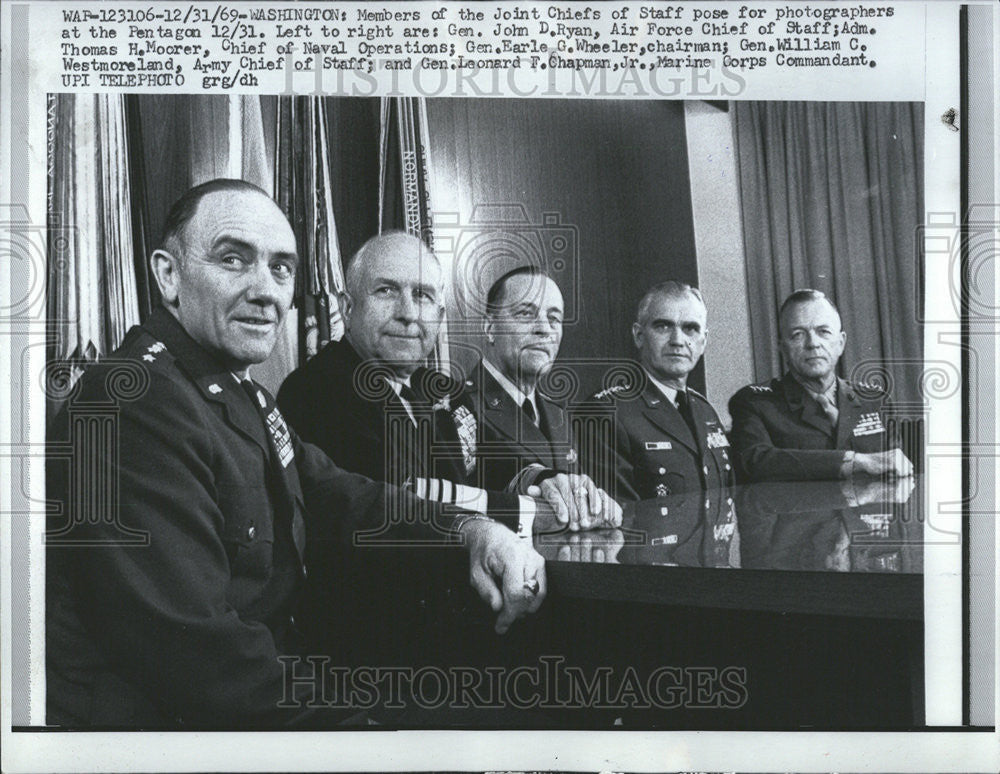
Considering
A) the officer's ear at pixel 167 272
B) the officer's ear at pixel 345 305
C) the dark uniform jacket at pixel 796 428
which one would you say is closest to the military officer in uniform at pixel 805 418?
the dark uniform jacket at pixel 796 428

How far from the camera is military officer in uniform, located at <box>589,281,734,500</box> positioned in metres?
2.22

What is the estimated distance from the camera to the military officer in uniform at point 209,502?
2143 millimetres

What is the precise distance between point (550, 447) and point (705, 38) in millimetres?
973

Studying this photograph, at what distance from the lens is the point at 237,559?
7.03 feet

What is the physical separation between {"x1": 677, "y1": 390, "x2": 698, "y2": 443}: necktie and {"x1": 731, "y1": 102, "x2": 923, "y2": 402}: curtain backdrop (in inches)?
6.5

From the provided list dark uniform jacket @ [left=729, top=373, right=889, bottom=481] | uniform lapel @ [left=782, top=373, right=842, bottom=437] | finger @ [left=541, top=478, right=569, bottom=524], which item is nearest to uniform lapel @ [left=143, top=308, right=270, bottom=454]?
finger @ [left=541, top=478, right=569, bottom=524]

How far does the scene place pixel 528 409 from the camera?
221 centimetres

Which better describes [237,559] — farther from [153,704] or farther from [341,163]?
[341,163]

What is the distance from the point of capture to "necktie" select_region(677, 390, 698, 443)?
2.23 m

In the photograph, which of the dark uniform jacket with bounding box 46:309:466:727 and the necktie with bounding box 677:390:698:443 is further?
the necktie with bounding box 677:390:698:443

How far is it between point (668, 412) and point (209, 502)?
1017mm

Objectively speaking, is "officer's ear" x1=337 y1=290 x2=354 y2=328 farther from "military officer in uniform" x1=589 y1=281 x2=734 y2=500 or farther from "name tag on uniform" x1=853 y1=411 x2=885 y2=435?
"name tag on uniform" x1=853 y1=411 x2=885 y2=435

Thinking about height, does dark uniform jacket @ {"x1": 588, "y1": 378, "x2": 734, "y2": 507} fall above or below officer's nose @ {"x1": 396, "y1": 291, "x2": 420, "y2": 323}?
below

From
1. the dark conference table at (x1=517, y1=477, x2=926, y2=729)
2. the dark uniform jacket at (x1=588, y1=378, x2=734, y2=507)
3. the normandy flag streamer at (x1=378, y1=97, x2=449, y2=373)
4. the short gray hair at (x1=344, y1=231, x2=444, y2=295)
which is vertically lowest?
the dark conference table at (x1=517, y1=477, x2=926, y2=729)
